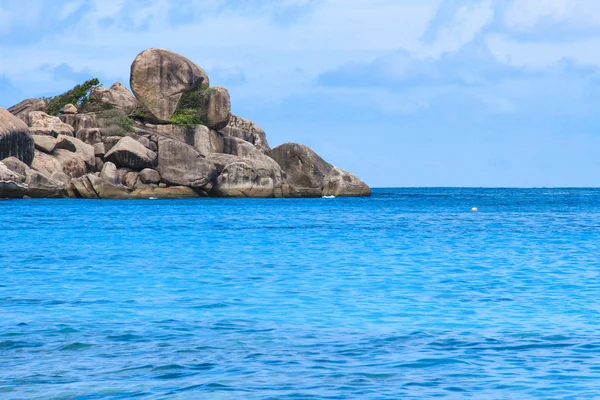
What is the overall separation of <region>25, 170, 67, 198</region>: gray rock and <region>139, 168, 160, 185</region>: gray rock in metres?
5.76

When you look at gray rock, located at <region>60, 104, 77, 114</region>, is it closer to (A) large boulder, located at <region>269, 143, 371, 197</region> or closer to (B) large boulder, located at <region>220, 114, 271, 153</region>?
(B) large boulder, located at <region>220, 114, 271, 153</region>

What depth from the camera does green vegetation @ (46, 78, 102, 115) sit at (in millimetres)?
71125

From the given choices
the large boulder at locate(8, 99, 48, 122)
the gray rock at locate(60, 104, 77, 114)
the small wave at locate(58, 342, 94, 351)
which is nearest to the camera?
the small wave at locate(58, 342, 94, 351)

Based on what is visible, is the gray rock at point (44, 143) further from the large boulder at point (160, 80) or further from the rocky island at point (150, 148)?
the large boulder at point (160, 80)

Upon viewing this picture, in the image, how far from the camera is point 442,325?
1073cm

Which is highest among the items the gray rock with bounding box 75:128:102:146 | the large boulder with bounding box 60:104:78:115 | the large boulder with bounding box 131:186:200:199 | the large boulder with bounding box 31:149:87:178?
the large boulder with bounding box 60:104:78:115

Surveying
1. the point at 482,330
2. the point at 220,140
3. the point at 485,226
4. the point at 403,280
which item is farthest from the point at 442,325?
the point at 220,140

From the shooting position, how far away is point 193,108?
226 feet

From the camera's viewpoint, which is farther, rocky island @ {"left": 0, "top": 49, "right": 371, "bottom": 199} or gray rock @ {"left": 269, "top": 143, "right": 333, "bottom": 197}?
gray rock @ {"left": 269, "top": 143, "right": 333, "bottom": 197}

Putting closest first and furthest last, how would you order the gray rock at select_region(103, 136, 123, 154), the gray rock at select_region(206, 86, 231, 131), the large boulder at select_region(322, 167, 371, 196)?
the gray rock at select_region(103, 136, 123, 154) < the gray rock at select_region(206, 86, 231, 131) < the large boulder at select_region(322, 167, 371, 196)

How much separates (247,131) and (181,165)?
17.4 metres

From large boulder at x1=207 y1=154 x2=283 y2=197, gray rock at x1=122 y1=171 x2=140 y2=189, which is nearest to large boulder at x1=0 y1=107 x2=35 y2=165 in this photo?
gray rock at x1=122 y1=171 x2=140 y2=189

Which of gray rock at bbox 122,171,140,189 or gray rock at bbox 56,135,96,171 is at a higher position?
gray rock at bbox 56,135,96,171

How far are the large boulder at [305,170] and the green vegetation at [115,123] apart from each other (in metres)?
12.5
